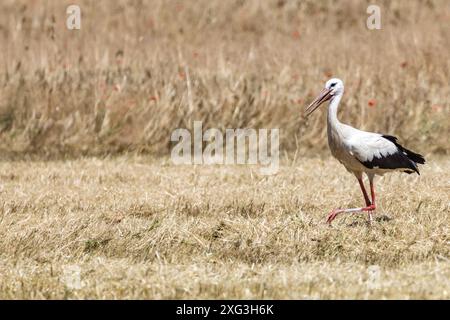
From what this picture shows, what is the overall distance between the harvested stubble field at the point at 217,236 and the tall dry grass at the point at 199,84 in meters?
1.84

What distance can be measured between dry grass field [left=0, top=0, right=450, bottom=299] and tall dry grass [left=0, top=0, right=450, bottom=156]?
0.09 feet

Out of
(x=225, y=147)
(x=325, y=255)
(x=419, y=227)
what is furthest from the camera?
(x=225, y=147)

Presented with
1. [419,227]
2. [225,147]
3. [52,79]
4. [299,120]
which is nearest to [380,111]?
[299,120]

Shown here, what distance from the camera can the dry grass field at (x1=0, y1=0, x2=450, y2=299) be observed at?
573 cm

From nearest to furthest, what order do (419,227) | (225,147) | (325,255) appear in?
(325,255) < (419,227) < (225,147)

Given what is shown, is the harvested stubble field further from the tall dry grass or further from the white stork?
the tall dry grass

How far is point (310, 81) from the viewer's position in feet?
40.4

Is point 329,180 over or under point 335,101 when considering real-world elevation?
under

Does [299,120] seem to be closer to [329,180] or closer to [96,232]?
[329,180]

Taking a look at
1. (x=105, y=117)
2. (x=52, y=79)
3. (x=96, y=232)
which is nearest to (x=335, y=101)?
(x=96, y=232)

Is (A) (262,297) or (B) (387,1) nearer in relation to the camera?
(A) (262,297)

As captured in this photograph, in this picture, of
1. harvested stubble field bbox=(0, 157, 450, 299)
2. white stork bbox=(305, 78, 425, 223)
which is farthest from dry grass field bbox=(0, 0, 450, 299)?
white stork bbox=(305, 78, 425, 223)

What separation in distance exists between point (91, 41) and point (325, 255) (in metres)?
8.00

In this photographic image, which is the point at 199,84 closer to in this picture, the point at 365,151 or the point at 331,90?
the point at 331,90
